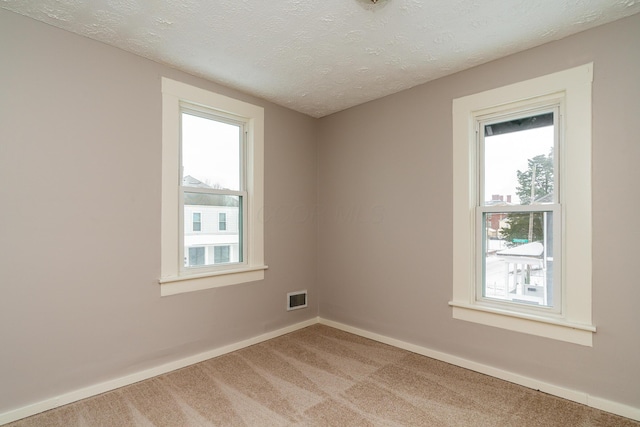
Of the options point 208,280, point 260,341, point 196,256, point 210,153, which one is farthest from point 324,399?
point 210,153

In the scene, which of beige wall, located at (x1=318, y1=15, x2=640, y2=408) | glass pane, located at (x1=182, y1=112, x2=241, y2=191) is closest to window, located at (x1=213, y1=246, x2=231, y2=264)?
glass pane, located at (x1=182, y1=112, x2=241, y2=191)

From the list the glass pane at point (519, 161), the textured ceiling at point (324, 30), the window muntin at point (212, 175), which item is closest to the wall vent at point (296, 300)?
the window muntin at point (212, 175)

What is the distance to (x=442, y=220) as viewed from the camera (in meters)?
2.87

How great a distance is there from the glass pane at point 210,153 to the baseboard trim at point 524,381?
2227 mm

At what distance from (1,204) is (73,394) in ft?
4.39

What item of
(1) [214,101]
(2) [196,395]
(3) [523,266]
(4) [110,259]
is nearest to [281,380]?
(2) [196,395]

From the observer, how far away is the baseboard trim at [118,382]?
6.56ft

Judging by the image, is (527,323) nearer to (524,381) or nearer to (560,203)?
(524,381)

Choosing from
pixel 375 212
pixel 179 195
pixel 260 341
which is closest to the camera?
pixel 179 195

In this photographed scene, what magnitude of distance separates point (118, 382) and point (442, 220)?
2.90m

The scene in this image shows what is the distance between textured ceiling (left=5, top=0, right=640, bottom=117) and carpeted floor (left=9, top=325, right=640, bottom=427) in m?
2.53

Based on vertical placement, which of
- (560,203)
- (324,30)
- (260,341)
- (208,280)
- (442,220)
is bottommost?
(260,341)

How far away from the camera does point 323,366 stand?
107 inches

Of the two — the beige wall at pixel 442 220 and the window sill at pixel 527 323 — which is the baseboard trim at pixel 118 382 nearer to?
the beige wall at pixel 442 220
